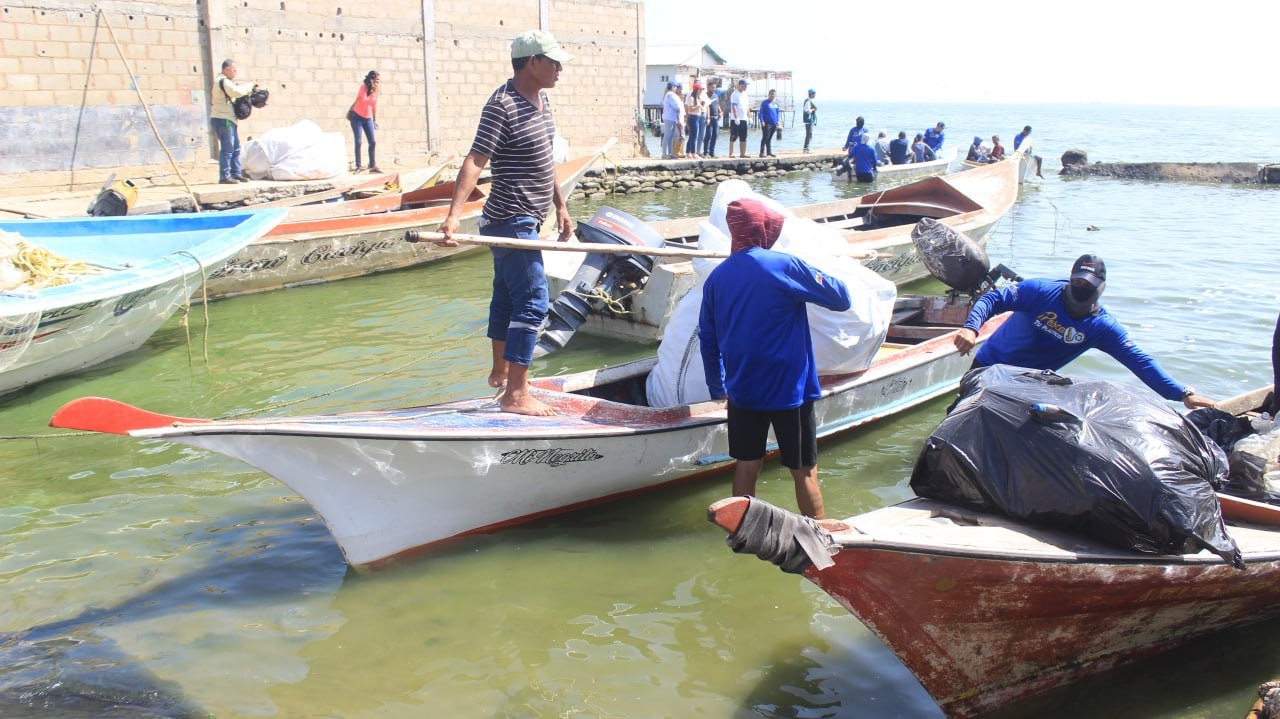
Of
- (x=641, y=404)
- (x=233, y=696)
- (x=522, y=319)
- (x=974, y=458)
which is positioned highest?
(x=522, y=319)

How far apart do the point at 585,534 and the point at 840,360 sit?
186 centimetres

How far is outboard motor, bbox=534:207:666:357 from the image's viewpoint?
7.13m

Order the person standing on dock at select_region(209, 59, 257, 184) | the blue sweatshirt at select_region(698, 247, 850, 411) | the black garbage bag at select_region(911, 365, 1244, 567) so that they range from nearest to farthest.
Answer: the black garbage bag at select_region(911, 365, 1244, 567) → the blue sweatshirt at select_region(698, 247, 850, 411) → the person standing on dock at select_region(209, 59, 257, 184)

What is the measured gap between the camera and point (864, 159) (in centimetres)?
2195

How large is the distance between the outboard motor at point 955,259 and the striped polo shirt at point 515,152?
3.23m

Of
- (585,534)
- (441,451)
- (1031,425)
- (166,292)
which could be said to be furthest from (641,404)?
(166,292)

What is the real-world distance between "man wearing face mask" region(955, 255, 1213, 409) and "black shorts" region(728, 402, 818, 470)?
1161mm

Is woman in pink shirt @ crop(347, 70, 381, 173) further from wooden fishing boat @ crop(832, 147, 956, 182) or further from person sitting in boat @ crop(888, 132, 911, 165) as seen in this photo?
person sitting in boat @ crop(888, 132, 911, 165)

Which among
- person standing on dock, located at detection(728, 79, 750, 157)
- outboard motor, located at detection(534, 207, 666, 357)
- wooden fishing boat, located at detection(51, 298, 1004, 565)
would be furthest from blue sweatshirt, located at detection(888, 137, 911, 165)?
wooden fishing boat, located at detection(51, 298, 1004, 565)

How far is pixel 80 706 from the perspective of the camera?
3.44m

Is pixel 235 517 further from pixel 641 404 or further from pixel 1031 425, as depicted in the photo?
pixel 1031 425

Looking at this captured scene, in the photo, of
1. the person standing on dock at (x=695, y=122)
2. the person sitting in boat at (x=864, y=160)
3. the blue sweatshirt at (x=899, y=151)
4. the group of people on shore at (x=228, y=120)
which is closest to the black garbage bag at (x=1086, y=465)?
the group of people on shore at (x=228, y=120)

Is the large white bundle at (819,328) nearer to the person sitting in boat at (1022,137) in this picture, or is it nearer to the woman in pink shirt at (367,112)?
the woman in pink shirt at (367,112)

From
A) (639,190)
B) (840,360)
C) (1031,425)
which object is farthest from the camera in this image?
(639,190)
